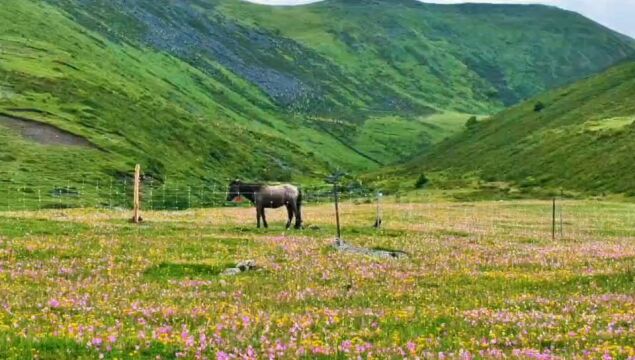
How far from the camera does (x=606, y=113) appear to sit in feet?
593

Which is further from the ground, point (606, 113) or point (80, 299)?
point (606, 113)

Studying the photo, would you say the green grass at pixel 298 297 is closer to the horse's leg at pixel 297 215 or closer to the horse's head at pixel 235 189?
the horse's leg at pixel 297 215

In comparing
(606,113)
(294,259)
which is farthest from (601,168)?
(294,259)

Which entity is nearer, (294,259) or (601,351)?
(601,351)

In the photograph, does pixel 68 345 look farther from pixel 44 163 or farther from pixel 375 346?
pixel 44 163

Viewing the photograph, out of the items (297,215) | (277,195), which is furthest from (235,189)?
(297,215)

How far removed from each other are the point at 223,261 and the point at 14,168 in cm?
9816

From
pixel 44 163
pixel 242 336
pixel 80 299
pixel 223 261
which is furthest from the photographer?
pixel 44 163

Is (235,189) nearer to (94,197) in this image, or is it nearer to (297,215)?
(297,215)

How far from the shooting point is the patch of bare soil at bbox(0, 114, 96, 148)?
13500 cm

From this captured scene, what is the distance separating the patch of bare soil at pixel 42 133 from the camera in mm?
135000

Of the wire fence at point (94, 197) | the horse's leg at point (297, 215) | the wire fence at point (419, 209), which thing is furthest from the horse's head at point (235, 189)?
the wire fence at point (94, 197)

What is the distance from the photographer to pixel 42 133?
138250 millimetres

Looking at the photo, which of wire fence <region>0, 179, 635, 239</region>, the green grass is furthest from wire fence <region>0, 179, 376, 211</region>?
the green grass
